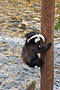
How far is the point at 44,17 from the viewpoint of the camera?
4723mm

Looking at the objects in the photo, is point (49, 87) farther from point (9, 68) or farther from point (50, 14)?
point (9, 68)

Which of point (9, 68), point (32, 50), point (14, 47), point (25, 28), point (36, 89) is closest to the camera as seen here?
point (32, 50)

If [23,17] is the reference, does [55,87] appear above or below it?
below

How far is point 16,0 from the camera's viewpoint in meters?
20.8

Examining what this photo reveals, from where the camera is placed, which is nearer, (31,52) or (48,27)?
(48,27)

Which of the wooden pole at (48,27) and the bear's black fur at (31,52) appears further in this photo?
the bear's black fur at (31,52)

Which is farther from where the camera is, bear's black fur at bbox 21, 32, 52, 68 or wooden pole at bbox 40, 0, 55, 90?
bear's black fur at bbox 21, 32, 52, 68

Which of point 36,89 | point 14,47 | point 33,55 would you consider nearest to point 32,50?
point 33,55

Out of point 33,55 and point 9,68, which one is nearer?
point 33,55

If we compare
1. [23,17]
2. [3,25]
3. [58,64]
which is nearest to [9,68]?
[58,64]

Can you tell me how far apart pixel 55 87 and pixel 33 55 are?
282 cm

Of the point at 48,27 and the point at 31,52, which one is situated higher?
the point at 48,27

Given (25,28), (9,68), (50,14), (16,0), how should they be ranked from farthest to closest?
(16,0) < (25,28) < (9,68) < (50,14)

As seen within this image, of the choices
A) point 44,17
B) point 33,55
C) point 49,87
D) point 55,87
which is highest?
point 44,17
